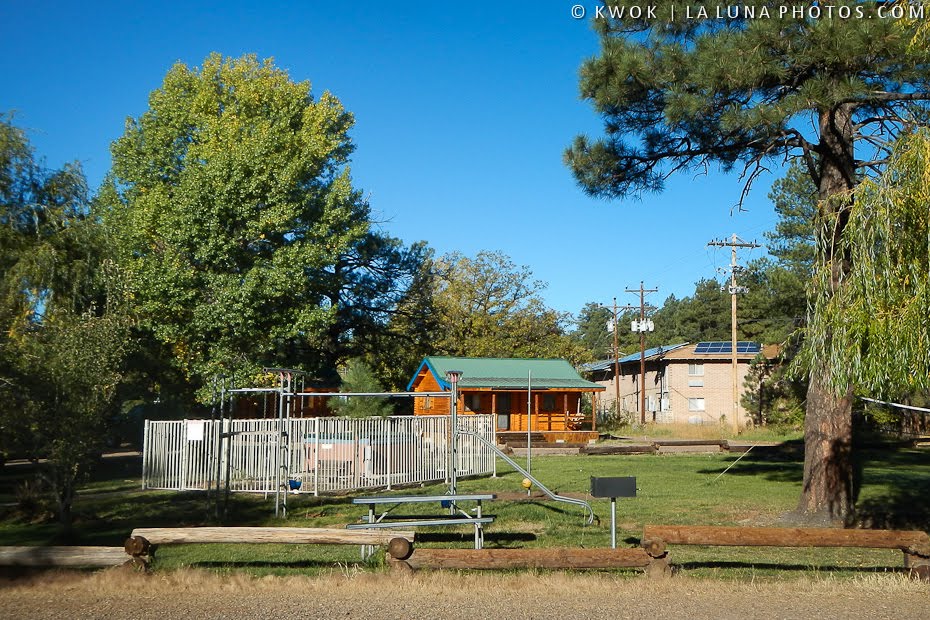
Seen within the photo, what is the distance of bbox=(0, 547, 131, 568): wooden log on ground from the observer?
9.18m

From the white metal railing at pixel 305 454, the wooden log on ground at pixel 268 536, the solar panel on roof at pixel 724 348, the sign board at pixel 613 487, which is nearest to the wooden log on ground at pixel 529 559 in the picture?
the wooden log on ground at pixel 268 536

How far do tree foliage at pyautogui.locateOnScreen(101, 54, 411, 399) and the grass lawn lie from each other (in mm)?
6197

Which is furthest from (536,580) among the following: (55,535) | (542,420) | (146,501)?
(542,420)

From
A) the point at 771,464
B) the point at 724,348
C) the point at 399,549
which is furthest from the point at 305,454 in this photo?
the point at 724,348

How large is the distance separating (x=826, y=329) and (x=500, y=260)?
136 feet

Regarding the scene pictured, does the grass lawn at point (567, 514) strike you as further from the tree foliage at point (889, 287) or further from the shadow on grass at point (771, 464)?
the tree foliage at point (889, 287)

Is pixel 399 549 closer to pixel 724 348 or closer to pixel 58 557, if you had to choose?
pixel 58 557

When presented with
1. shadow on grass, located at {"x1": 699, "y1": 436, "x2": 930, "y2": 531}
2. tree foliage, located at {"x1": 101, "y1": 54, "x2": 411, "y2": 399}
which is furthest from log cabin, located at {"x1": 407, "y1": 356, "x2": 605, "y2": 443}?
shadow on grass, located at {"x1": 699, "y1": 436, "x2": 930, "y2": 531}

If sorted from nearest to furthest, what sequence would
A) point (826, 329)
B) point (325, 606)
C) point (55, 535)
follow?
1. point (325, 606)
2. point (826, 329)
3. point (55, 535)

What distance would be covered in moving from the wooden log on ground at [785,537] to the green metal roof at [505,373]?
2675 cm

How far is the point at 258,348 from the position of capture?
96.1ft

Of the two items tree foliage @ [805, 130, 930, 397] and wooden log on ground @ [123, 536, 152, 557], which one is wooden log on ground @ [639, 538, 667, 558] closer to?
tree foliage @ [805, 130, 930, 397]

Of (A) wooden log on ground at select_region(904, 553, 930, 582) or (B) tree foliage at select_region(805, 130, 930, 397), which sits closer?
(B) tree foliage at select_region(805, 130, 930, 397)

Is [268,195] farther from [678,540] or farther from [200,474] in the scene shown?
[678,540]
